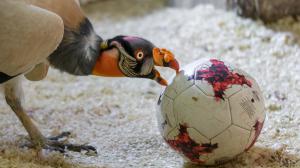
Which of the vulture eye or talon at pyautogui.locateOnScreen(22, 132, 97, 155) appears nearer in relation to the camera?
the vulture eye

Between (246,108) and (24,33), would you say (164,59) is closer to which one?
(246,108)

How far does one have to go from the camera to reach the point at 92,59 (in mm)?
2582

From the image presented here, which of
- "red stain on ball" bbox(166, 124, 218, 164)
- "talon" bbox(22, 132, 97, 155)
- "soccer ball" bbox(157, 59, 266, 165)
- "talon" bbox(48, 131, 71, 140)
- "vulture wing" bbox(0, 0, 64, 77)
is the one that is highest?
"vulture wing" bbox(0, 0, 64, 77)

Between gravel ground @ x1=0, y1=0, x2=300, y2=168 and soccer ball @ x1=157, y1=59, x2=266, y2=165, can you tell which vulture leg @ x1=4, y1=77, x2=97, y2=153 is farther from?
soccer ball @ x1=157, y1=59, x2=266, y2=165

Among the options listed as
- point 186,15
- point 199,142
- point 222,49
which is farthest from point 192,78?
point 186,15

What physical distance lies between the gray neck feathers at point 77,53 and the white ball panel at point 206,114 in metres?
0.58

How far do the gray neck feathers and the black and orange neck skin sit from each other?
2 centimetres

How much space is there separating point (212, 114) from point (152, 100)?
1.27 metres

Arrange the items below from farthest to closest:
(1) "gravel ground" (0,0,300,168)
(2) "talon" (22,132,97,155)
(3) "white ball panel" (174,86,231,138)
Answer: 1. (2) "talon" (22,132,97,155)
2. (1) "gravel ground" (0,0,300,168)
3. (3) "white ball panel" (174,86,231,138)

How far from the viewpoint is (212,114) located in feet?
7.24

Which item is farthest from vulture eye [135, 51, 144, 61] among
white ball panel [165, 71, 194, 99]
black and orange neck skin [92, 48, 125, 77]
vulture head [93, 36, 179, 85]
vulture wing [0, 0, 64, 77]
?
vulture wing [0, 0, 64, 77]

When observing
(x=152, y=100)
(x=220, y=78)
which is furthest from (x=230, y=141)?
(x=152, y=100)

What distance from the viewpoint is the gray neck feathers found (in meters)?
2.56

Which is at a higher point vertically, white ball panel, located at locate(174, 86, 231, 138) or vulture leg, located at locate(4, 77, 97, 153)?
white ball panel, located at locate(174, 86, 231, 138)
